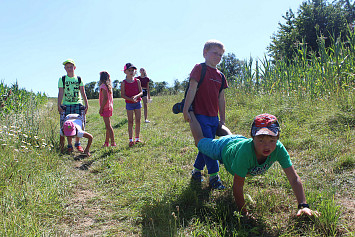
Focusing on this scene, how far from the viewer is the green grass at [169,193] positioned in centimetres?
207

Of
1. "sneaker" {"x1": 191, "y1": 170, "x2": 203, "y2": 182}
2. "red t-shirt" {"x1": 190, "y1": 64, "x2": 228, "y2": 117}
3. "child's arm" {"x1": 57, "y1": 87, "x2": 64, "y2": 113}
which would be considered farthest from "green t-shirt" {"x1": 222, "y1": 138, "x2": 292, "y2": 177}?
"child's arm" {"x1": 57, "y1": 87, "x2": 64, "y2": 113}

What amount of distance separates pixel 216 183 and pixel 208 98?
103 cm

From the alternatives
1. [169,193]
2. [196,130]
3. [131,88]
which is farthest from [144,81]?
[169,193]

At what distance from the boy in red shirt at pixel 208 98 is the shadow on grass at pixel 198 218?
300mm

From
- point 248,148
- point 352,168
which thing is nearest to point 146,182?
point 248,148

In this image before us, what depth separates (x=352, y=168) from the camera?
2848mm

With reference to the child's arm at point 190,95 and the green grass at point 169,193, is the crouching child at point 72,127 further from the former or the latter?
the child's arm at point 190,95

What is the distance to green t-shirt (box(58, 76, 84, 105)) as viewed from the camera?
16.8 feet

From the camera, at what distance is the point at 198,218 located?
7.34 feet

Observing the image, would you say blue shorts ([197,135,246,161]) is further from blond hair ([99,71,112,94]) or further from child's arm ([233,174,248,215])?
blond hair ([99,71,112,94])

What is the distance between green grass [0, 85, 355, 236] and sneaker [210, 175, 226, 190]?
0.08m

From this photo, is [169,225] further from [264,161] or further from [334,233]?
[334,233]

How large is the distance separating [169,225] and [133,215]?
46 centimetres

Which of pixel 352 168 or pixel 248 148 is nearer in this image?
pixel 248 148
